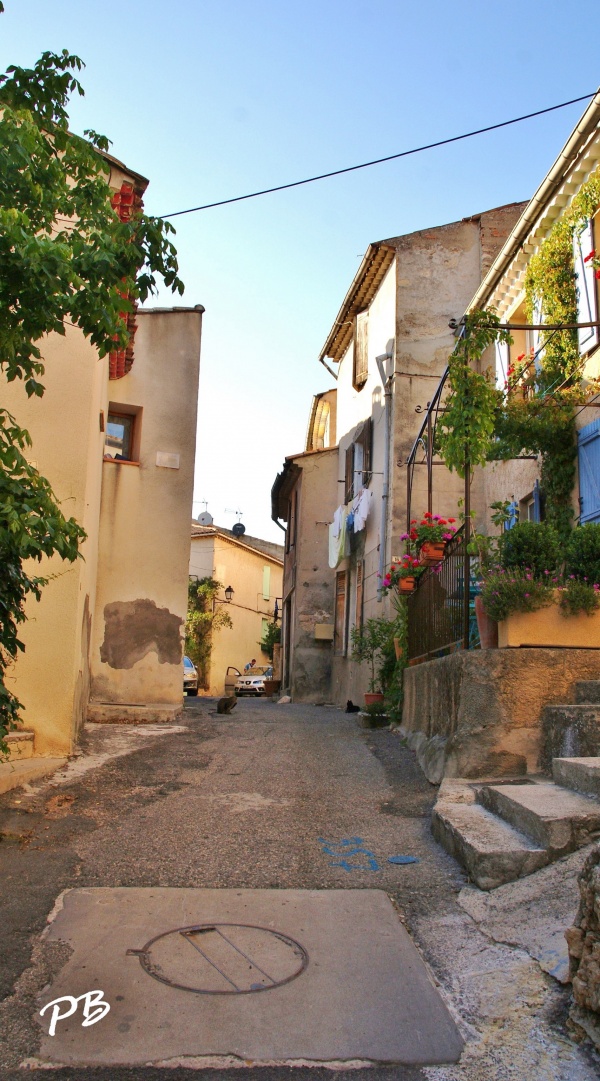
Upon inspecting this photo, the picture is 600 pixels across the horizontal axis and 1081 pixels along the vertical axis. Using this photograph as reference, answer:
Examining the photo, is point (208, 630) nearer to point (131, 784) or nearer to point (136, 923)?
point (131, 784)

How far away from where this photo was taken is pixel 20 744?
6.48 m

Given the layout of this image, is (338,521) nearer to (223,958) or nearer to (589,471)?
(589,471)

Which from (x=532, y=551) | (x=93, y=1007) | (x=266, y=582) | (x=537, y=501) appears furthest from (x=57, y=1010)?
(x=266, y=582)

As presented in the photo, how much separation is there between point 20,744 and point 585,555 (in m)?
4.56

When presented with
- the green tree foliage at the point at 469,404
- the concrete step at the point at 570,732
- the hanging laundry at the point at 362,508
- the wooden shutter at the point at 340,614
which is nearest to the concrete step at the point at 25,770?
the concrete step at the point at 570,732

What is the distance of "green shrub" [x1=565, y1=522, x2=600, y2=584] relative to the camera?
236 inches

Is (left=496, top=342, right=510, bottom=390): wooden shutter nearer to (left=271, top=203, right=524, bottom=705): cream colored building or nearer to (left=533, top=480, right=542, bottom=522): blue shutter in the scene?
(left=271, top=203, right=524, bottom=705): cream colored building

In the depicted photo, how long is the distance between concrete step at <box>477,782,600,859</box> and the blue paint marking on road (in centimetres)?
73

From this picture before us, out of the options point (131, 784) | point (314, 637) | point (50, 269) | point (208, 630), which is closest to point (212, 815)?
point (131, 784)

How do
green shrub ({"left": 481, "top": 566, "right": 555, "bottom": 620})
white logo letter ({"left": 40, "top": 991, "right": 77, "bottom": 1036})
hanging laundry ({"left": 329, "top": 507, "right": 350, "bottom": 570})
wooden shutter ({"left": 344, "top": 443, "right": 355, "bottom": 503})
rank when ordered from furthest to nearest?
wooden shutter ({"left": 344, "top": 443, "right": 355, "bottom": 503}) < hanging laundry ({"left": 329, "top": 507, "right": 350, "bottom": 570}) < green shrub ({"left": 481, "top": 566, "right": 555, "bottom": 620}) < white logo letter ({"left": 40, "top": 991, "right": 77, "bottom": 1036})

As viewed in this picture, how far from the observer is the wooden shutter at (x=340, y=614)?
18.2 meters

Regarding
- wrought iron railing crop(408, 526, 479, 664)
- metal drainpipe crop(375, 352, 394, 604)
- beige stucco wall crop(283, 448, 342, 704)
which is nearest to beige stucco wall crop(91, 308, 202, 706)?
wrought iron railing crop(408, 526, 479, 664)

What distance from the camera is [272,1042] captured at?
2.54 meters

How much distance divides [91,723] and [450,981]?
705 centimetres
